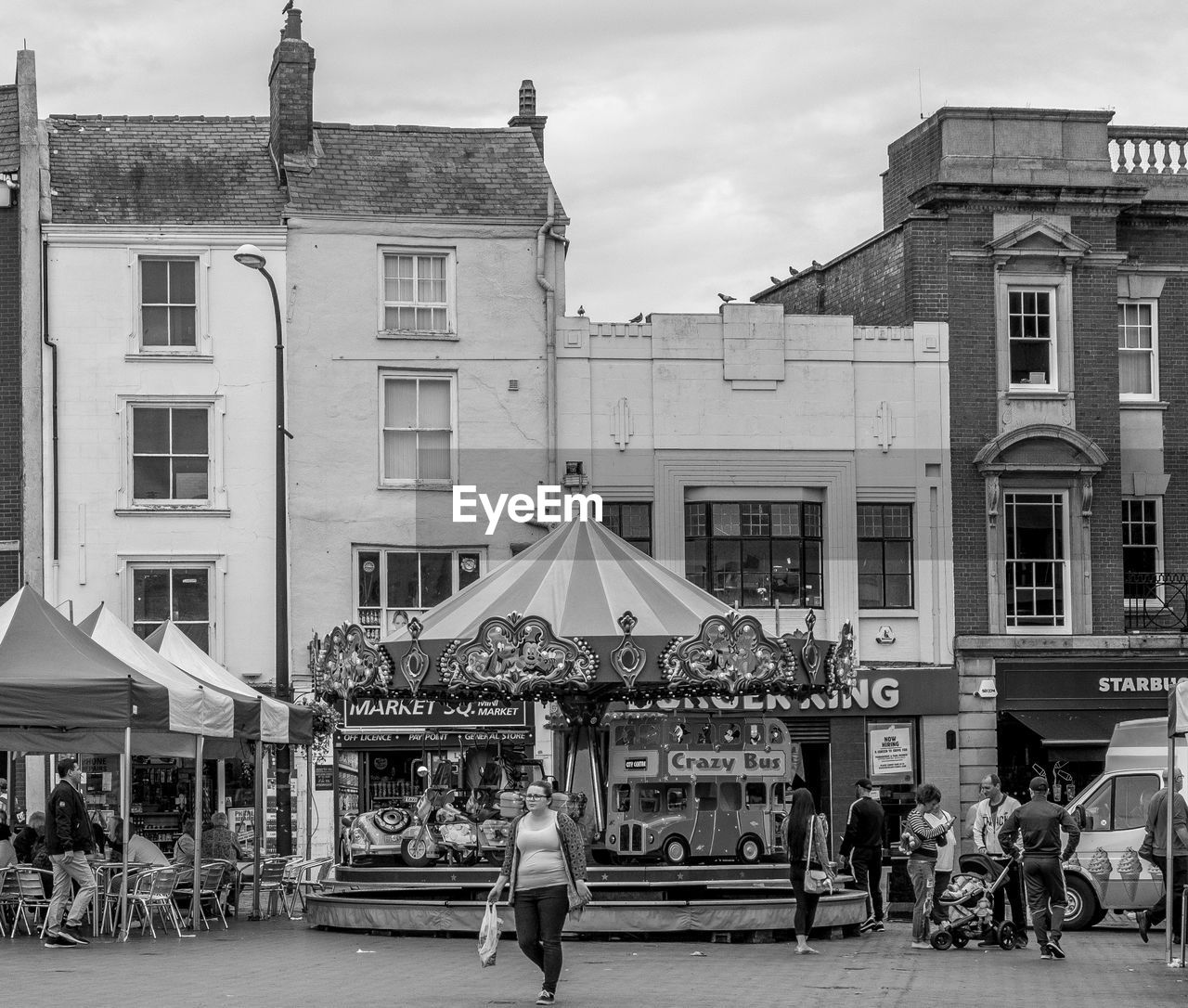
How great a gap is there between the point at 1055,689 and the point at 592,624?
1386 cm

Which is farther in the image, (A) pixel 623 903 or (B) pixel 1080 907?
(B) pixel 1080 907

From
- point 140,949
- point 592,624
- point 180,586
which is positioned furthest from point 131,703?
point 180,586

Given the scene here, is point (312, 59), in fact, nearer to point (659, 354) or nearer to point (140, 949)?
point (659, 354)

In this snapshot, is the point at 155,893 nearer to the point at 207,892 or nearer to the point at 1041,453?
the point at 207,892

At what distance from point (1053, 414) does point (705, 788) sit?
1154 centimetres

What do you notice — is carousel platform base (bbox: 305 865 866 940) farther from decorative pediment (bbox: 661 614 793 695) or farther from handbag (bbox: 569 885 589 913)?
handbag (bbox: 569 885 589 913)

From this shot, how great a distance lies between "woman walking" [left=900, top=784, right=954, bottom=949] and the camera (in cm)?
1958

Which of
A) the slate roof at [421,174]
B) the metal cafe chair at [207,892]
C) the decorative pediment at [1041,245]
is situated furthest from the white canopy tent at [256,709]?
the decorative pediment at [1041,245]

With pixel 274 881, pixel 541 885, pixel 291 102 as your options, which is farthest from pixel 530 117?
pixel 541 885

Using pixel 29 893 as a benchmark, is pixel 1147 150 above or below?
above

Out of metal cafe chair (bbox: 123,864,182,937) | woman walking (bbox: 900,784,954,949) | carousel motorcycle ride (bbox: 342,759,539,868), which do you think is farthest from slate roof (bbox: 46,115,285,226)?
woman walking (bbox: 900,784,954,949)

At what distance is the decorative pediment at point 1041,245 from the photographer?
3406 centimetres

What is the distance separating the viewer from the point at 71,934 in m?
19.6

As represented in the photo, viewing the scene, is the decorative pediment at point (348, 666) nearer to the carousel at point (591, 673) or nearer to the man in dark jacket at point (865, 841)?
the carousel at point (591, 673)
